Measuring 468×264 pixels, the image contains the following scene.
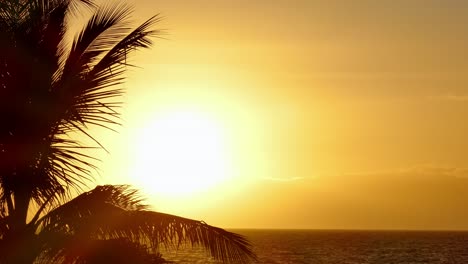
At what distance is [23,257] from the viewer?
10617 millimetres

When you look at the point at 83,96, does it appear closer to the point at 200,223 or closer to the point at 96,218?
the point at 96,218

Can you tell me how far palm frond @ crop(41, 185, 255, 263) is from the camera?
1095 cm

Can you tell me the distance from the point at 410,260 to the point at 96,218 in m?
106

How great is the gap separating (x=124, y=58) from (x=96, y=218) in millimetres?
2350

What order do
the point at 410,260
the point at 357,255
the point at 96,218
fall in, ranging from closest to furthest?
the point at 96,218 → the point at 410,260 → the point at 357,255

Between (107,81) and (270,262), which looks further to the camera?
(270,262)

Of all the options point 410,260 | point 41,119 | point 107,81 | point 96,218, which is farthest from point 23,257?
point 410,260

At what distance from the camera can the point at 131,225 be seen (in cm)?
1127

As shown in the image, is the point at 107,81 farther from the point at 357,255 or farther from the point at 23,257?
the point at 357,255

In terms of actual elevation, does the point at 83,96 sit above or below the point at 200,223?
above

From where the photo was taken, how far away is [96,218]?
36.2ft

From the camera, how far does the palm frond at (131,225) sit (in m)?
11.0

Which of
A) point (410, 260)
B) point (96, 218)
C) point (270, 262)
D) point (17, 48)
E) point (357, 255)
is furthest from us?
point (357, 255)

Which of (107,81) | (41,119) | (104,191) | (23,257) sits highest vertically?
Result: (107,81)
